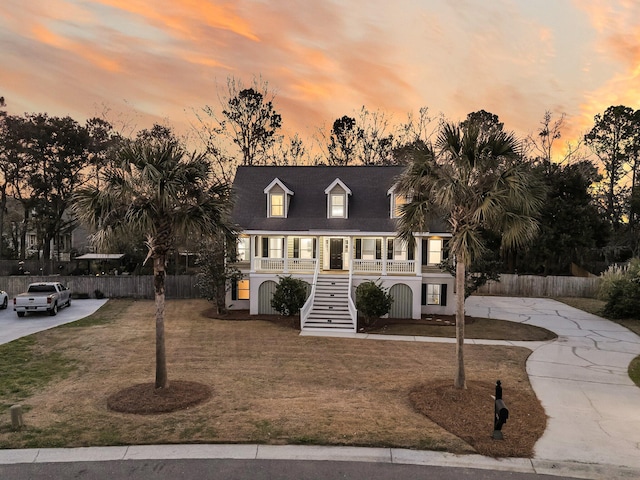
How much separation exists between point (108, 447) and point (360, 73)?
23503mm

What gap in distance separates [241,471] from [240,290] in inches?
748

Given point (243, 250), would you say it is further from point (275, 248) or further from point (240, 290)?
point (240, 290)

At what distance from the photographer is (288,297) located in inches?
883

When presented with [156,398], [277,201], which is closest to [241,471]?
[156,398]

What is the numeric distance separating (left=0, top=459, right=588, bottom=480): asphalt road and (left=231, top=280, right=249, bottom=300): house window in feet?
60.1

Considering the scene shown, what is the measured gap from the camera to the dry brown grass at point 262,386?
27.7 feet

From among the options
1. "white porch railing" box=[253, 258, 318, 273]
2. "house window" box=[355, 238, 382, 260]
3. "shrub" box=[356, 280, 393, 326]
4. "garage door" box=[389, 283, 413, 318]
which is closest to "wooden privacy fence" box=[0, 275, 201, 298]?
"white porch railing" box=[253, 258, 318, 273]

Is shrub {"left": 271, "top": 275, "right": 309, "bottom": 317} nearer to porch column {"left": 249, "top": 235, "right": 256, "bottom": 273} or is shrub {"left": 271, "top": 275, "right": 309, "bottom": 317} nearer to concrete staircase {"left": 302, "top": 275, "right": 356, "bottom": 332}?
concrete staircase {"left": 302, "top": 275, "right": 356, "bottom": 332}

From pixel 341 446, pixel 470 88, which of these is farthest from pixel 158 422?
pixel 470 88

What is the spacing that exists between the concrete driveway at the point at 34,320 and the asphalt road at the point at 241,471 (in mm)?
13010

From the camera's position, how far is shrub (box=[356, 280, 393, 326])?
69.7 feet

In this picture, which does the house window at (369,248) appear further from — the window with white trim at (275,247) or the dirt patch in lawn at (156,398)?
the dirt patch in lawn at (156,398)

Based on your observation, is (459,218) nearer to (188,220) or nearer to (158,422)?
(188,220)

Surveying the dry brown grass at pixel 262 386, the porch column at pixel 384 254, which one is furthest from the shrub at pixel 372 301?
the dry brown grass at pixel 262 386
